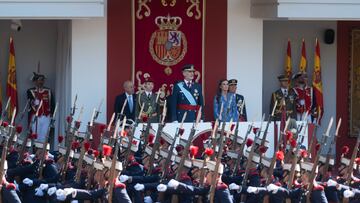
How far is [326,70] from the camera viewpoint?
29984 millimetres

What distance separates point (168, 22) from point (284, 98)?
3.07m

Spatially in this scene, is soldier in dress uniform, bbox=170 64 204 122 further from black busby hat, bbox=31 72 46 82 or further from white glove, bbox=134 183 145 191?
white glove, bbox=134 183 145 191

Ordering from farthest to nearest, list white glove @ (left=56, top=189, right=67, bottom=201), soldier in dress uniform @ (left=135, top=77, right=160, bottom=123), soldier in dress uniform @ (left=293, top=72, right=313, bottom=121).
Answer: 1. soldier in dress uniform @ (left=293, top=72, right=313, bottom=121)
2. soldier in dress uniform @ (left=135, top=77, right=160, bottom=123)
3. white glove @ (left=56, top=189, right=67, bottom=201)

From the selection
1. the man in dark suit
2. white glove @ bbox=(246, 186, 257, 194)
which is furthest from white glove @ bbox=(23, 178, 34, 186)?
the man in dark suit

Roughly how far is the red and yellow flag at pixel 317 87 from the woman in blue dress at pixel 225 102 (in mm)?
2916

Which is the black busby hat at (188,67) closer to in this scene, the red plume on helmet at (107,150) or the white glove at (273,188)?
the white glove at (273,188)

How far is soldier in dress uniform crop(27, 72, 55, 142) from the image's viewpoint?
90.4ft

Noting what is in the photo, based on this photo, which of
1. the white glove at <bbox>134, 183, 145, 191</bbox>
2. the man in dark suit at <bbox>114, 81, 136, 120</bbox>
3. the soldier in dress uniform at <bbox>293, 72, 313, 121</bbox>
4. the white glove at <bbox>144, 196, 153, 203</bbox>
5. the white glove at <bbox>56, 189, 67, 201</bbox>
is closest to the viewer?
the white glove at <bbox>56, 189, 67, 201</bbox>

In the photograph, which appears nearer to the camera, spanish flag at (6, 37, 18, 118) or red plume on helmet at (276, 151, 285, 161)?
red plume on helmet at (276, 151, 285, 161)

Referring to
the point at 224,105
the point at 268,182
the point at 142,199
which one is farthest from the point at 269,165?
the point at 224,105

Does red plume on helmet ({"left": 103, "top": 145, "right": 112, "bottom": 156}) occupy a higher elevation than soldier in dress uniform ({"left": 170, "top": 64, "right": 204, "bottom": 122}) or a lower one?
lower

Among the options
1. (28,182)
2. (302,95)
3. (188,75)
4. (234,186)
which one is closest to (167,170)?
(234,186)

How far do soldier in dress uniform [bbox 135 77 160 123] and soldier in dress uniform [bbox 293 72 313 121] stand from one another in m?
3.65

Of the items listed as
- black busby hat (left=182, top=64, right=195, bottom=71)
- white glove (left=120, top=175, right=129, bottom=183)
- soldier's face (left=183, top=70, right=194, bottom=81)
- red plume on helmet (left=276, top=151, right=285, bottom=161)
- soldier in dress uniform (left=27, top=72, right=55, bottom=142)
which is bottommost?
white glove (left=120, top=175, right=129, bottom=183)
